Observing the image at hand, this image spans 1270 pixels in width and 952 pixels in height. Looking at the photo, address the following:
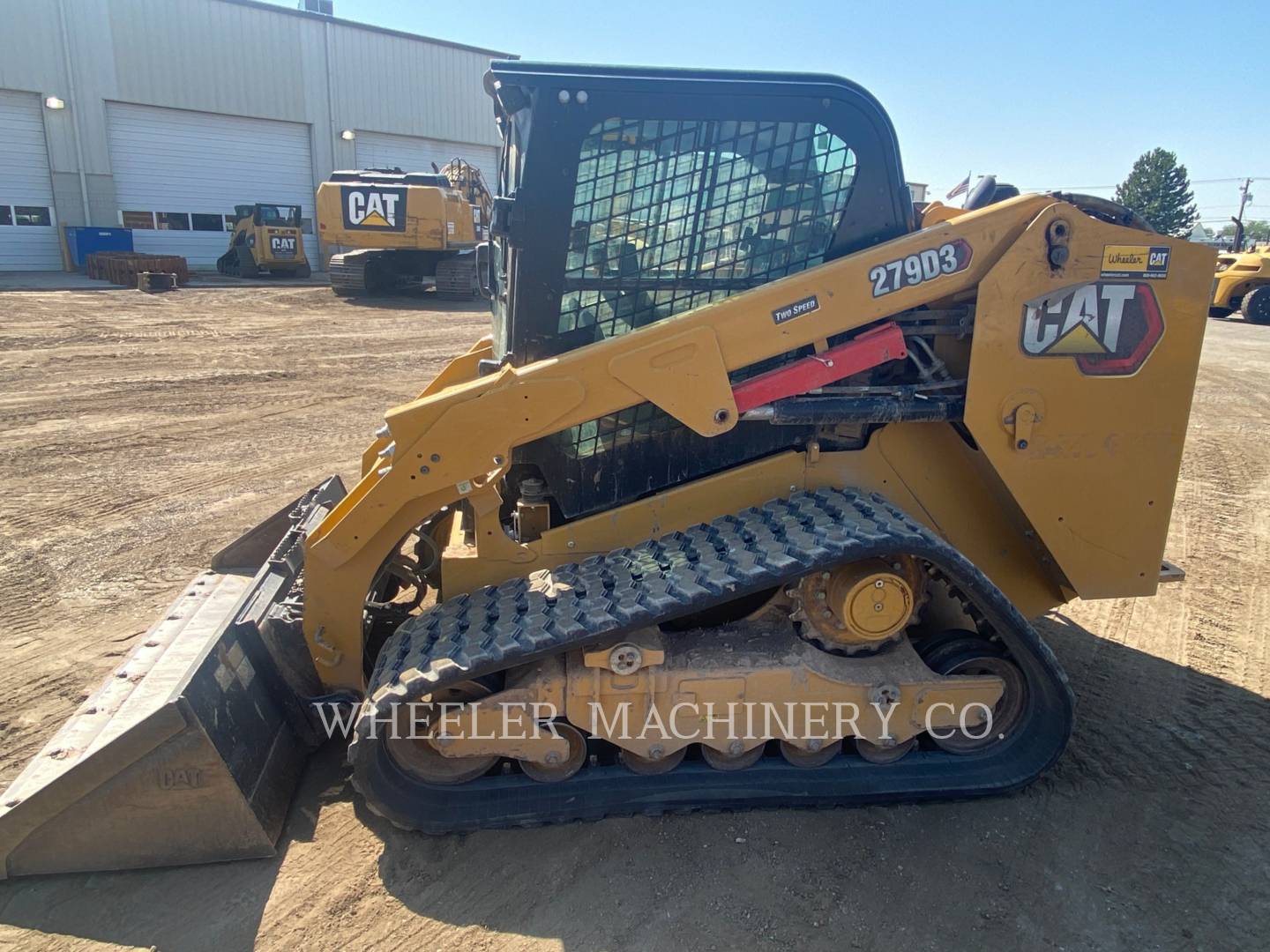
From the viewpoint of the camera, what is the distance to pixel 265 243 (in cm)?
2395

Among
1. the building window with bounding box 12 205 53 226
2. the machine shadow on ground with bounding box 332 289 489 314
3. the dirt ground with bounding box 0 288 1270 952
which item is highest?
the building window with bounding box 12 205 53 226

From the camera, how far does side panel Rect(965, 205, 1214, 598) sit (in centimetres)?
296

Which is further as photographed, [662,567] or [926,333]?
[926,333]

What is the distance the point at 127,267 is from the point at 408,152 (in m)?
14.1

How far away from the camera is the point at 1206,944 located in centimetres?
252

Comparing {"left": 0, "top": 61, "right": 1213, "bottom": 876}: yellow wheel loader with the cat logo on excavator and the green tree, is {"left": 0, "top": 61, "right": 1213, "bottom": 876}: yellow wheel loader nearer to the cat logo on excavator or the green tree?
the cat logo on excavator

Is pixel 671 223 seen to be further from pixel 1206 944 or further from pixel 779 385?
pixel 1206 944

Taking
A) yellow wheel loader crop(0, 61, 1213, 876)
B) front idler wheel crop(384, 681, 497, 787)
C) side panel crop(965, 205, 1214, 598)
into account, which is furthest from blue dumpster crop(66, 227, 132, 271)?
side panel crop(965, 205, 1214, 598)

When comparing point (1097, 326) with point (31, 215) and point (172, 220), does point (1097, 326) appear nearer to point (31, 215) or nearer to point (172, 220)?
point (31, 215)

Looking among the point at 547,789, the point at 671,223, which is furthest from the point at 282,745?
the point at 671,223

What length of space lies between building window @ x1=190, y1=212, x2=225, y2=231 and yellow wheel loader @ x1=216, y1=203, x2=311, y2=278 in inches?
130

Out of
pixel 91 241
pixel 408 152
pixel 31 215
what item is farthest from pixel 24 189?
pixel 408 152

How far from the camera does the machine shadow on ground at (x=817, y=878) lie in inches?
100

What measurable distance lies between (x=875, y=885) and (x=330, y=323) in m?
14.7
